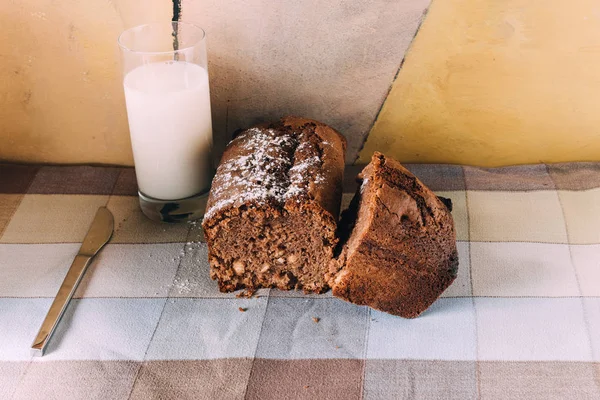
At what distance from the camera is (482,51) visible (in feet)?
4.81

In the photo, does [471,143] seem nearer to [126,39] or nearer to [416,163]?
[416,163]

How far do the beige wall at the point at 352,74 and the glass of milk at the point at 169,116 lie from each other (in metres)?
0.09

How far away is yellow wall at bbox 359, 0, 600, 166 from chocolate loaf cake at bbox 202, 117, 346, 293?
0.33 metres

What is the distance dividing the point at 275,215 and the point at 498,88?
70 cm

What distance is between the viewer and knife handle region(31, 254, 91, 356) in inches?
44.0

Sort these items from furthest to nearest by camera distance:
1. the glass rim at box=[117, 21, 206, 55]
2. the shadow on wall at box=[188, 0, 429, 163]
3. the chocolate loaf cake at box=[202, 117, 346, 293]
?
1. the shadow on wall at box=[188, 0, 429, 163]
2. the glass rim at box=[117, 21, 206, 55]
3. the chocolate loaf cake at box=[202, 117, 346, 293]

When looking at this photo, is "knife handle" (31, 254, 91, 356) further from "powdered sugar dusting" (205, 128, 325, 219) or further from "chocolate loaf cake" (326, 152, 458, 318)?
"chocolate loaf cake" (326, 152, 458, 318)

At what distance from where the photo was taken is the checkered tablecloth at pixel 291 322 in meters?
1.06

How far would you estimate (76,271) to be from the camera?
129cm

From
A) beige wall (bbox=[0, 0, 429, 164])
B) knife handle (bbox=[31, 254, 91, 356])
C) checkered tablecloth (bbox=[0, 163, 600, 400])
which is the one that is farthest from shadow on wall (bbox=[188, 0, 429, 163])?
knife handle (bbox=[31, 254, 91, 356])

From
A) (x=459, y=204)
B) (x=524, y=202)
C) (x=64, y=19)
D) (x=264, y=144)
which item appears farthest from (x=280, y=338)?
(x=64, y=19)

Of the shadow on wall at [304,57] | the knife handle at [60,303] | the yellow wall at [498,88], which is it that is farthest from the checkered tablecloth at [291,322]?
the shadow on wall at [304,57]

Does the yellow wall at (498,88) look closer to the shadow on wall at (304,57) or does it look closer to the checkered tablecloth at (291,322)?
the shadow on wall at (304,57)

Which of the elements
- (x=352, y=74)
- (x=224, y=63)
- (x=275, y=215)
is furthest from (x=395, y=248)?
(x=224, y=63)
